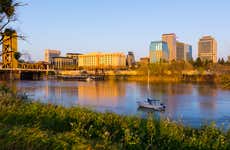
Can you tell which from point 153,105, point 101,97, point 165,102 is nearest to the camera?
point 153,105

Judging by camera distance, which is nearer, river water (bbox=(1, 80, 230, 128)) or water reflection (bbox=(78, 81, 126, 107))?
river water (bbox=(1, 80, 230, 128))

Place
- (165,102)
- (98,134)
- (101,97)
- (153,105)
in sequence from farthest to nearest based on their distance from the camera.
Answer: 1. (101,97)
2. (165,102)
3. (153,105)
4. (98,134)

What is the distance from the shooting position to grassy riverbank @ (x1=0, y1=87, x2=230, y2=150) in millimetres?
6297

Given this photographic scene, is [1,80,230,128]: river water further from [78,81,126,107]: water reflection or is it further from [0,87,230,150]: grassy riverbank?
[0,87,230,150]: grassy riverbank

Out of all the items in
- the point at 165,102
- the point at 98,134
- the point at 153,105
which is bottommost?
the point at 165,102

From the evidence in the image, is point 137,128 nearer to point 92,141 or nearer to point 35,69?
point 92,141

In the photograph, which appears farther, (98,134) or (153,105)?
(153,105)

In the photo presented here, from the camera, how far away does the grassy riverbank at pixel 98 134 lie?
6.30 metres

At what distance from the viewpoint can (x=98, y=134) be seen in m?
7.40

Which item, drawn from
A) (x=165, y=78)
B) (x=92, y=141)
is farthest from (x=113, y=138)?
(x=165, y=78)

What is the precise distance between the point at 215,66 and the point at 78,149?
144 m

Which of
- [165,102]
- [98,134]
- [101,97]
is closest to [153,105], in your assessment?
[165,102]

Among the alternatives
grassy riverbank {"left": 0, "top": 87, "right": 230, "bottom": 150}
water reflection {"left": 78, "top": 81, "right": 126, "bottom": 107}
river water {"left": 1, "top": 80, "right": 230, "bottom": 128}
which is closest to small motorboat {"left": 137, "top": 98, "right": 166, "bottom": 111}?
river water {"left": 1, "top": 80, "right": 230, "bottom": 128}

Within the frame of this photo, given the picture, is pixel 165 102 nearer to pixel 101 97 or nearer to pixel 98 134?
pixel 101 97
